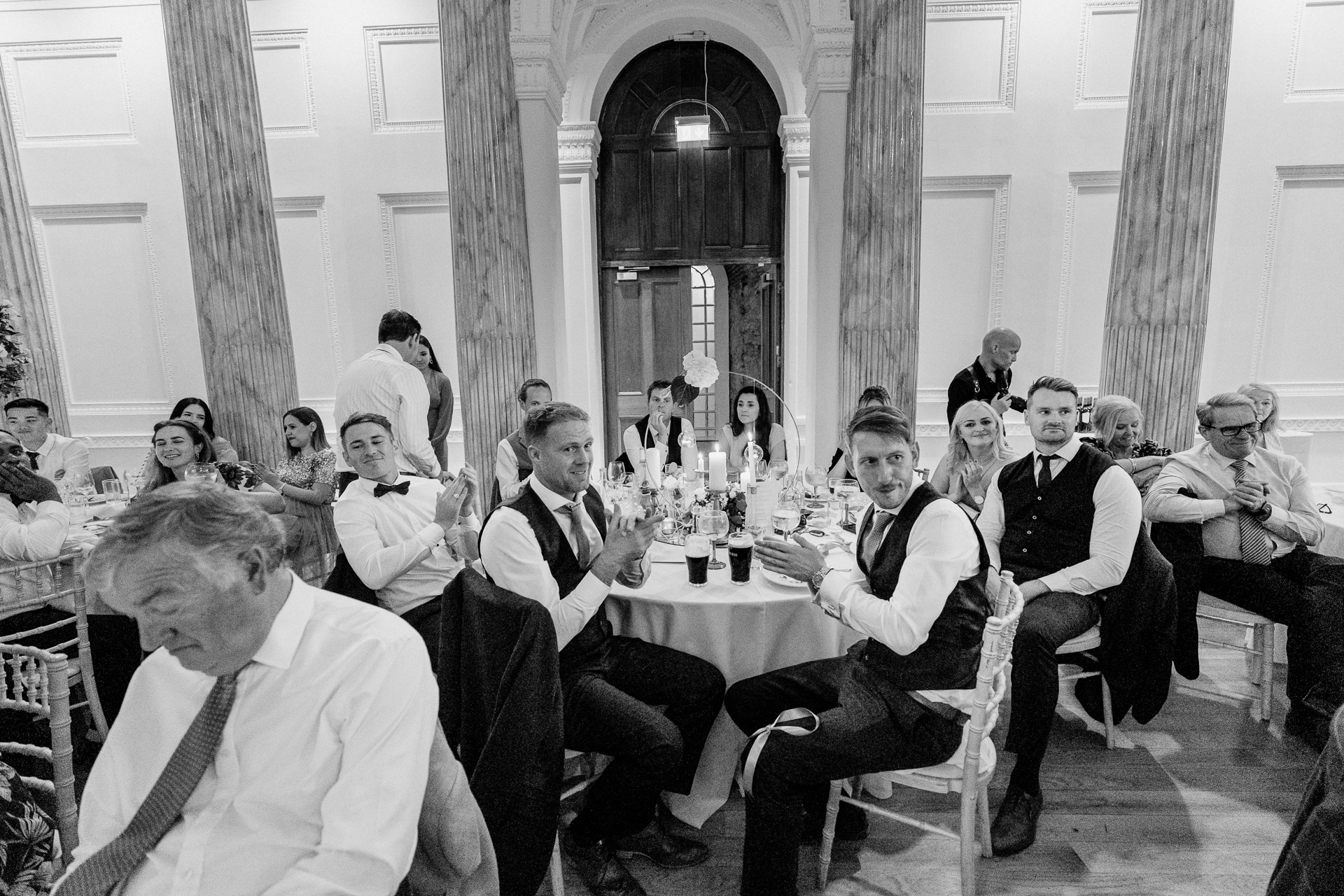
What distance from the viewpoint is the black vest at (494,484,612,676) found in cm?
210

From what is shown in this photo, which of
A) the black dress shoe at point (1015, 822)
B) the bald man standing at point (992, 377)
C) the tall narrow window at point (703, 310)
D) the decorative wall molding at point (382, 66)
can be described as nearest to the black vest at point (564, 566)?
Answer: the black dress shoe at point (1015, 822)

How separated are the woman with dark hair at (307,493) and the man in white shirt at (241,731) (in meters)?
2.36

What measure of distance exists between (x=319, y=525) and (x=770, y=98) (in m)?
5.90

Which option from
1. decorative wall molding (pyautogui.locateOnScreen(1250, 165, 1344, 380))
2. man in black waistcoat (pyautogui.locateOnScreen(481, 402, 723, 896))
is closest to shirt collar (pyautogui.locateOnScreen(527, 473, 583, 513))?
man in black waistcoat (pyautogui.locateOnScreen(481, 402, 723, 896))

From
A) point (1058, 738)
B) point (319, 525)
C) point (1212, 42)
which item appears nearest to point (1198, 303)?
point (1212, 42)

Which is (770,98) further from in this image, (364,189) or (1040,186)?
(364,189)

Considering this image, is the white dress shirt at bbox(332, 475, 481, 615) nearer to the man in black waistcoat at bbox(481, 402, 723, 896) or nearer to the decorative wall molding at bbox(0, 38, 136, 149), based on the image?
the man in black waistcoat at bbox(481, 402, 723, 896)

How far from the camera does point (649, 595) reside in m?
2.31

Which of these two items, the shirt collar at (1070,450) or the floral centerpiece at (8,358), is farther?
the floral centerpiece at (8,358)

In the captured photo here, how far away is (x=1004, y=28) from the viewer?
5785mm

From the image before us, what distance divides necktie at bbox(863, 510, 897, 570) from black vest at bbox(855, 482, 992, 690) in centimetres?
4

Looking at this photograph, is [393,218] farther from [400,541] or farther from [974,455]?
[974,455]

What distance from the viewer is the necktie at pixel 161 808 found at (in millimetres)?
1062

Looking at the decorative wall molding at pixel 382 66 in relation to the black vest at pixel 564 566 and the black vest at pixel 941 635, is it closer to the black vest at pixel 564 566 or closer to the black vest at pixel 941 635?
the black vest at pixel 564 566
